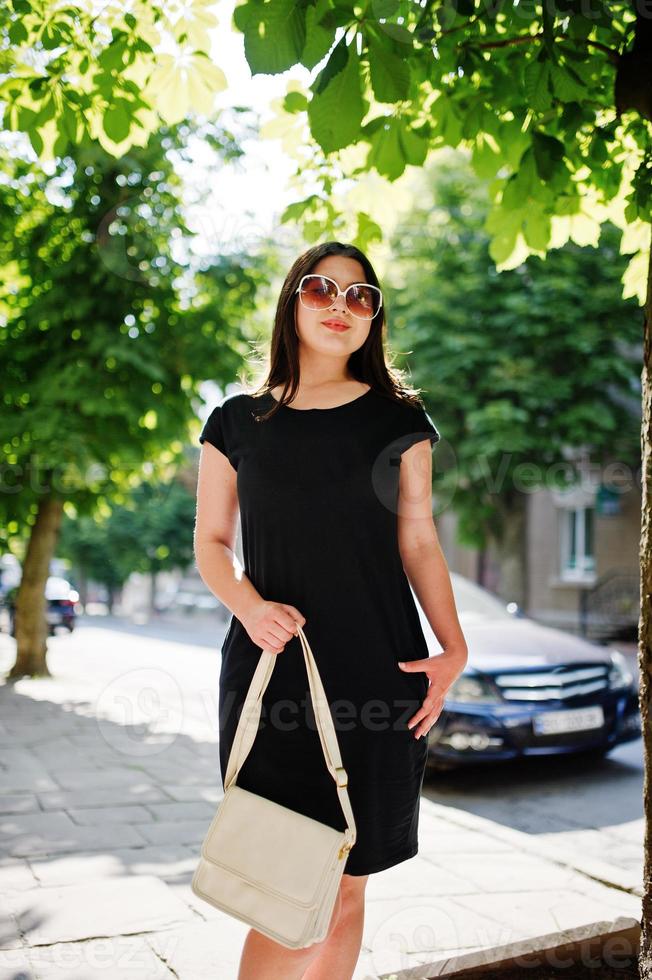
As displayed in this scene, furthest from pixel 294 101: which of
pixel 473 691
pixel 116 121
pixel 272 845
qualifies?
pixel 473 691

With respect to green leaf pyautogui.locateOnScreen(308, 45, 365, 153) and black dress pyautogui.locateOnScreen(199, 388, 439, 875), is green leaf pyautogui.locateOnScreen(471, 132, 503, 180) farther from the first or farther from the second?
black dress pyautogui.locateOnScreen(199, 388, 439, 875)

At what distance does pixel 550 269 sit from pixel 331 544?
59.2ft

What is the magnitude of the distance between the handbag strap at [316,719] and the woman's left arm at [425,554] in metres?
0.34

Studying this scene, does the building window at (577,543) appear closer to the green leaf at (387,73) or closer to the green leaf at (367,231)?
the green leaf at (367,231)

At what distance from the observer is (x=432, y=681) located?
2.20m

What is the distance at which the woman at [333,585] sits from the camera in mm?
2115

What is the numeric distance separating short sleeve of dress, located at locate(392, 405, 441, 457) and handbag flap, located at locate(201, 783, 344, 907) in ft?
2.85

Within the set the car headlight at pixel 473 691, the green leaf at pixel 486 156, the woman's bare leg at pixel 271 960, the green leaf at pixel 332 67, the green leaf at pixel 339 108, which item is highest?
the green leaf at pixel 486 156

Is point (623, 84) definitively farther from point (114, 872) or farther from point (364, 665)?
point (114, 872)

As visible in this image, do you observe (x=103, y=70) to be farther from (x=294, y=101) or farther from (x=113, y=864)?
(x=113, y=864)

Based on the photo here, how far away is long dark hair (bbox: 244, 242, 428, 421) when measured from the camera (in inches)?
94.8

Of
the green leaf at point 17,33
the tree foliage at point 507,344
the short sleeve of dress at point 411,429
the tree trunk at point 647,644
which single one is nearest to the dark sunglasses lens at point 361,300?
the short sleeve of dress at point 411,429

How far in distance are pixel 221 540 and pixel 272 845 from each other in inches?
28.7

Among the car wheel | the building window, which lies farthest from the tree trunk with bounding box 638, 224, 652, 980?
the building window
